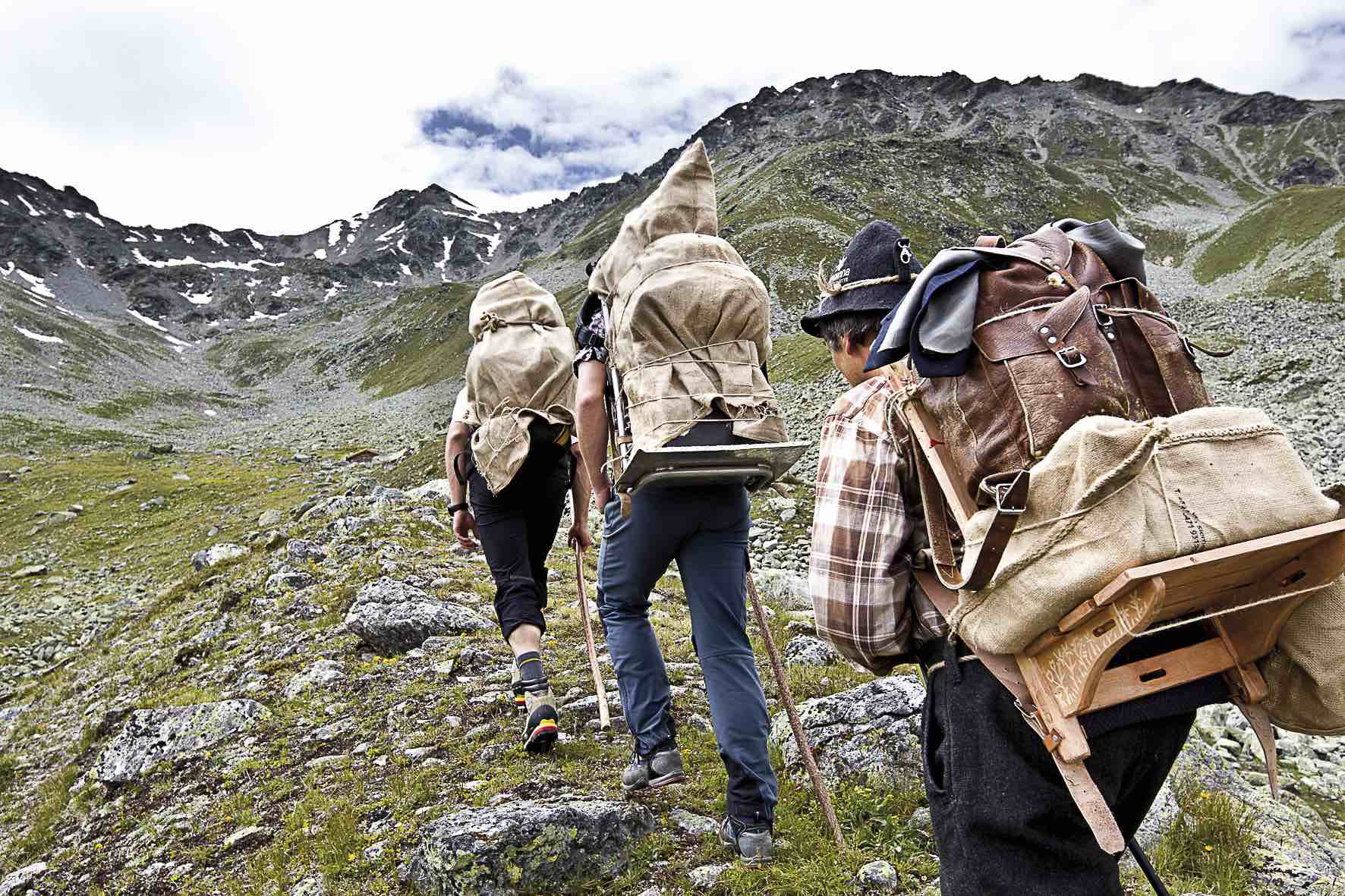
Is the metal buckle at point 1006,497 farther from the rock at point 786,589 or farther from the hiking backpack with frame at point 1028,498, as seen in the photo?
the rock at point 786,589

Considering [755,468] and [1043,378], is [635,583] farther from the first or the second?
[1043,378]

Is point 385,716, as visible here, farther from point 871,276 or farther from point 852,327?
point 871,276

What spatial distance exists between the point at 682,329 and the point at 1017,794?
2738mm

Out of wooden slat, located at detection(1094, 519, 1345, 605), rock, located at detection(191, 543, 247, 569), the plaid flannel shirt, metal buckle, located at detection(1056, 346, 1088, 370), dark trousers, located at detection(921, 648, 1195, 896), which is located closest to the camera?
wooden slat, located at detection(1094, 519, 1345, 605)

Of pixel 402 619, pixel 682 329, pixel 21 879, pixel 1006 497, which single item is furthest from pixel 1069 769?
pixel 402 619

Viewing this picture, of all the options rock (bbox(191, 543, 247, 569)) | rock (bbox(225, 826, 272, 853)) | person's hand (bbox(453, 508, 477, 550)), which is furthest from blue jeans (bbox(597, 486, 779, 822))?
rock (bbox(191, 543, 247, 569))

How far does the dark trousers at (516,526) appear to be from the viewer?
5852 millimetres

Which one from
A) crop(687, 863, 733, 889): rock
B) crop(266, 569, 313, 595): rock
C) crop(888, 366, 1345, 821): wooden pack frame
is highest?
crop(888, 366, 1345, 821): wooden pack frame

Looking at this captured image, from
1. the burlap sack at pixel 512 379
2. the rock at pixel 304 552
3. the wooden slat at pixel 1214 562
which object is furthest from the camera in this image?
the rock at pixel 304 552

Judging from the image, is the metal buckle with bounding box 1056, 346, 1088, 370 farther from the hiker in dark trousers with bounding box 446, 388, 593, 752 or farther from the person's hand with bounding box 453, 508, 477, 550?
the person's hand with bounding box 453, 508, 477, 550

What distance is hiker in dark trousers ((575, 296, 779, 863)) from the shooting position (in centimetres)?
411

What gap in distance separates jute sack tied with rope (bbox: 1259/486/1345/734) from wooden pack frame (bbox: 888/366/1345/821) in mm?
38

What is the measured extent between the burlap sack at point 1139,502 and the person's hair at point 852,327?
3.78 feet

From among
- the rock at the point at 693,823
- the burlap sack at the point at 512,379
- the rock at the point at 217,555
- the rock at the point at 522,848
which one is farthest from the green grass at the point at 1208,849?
the rock at the point at 217,555
